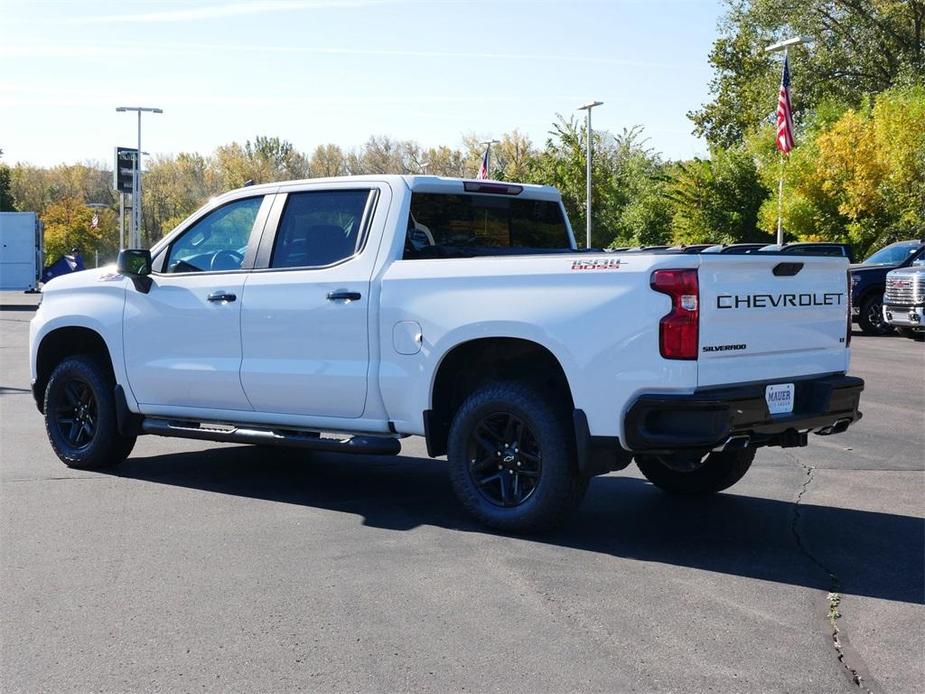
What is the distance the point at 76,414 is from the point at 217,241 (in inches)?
72.0

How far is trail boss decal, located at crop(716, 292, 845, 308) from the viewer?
5855 millimetres

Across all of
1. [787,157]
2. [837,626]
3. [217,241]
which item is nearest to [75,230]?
[787,157]

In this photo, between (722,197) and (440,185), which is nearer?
(440,185)

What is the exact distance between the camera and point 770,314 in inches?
242

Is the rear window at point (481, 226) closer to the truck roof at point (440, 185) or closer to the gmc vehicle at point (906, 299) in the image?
the truck roof at point (440, 185)

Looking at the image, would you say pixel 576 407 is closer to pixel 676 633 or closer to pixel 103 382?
pixel 676 633

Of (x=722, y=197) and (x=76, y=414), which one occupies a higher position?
(x=722, y=197)

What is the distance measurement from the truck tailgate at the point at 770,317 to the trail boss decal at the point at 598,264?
1.39 feet

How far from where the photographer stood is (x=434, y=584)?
214 inches

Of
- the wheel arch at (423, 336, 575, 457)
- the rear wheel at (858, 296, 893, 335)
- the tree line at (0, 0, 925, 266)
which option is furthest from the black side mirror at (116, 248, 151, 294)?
the tree line at (0, 0, 925, 266)

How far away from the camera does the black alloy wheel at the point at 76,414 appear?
27.8 feet

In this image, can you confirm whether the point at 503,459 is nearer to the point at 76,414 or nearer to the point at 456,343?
the point at 456,343

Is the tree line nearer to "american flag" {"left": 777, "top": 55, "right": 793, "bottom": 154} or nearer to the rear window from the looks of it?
"american flag" {"left": 777, "top": 55, "right": 793, "bottom": 154}

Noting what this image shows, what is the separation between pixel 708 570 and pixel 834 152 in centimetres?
3423
